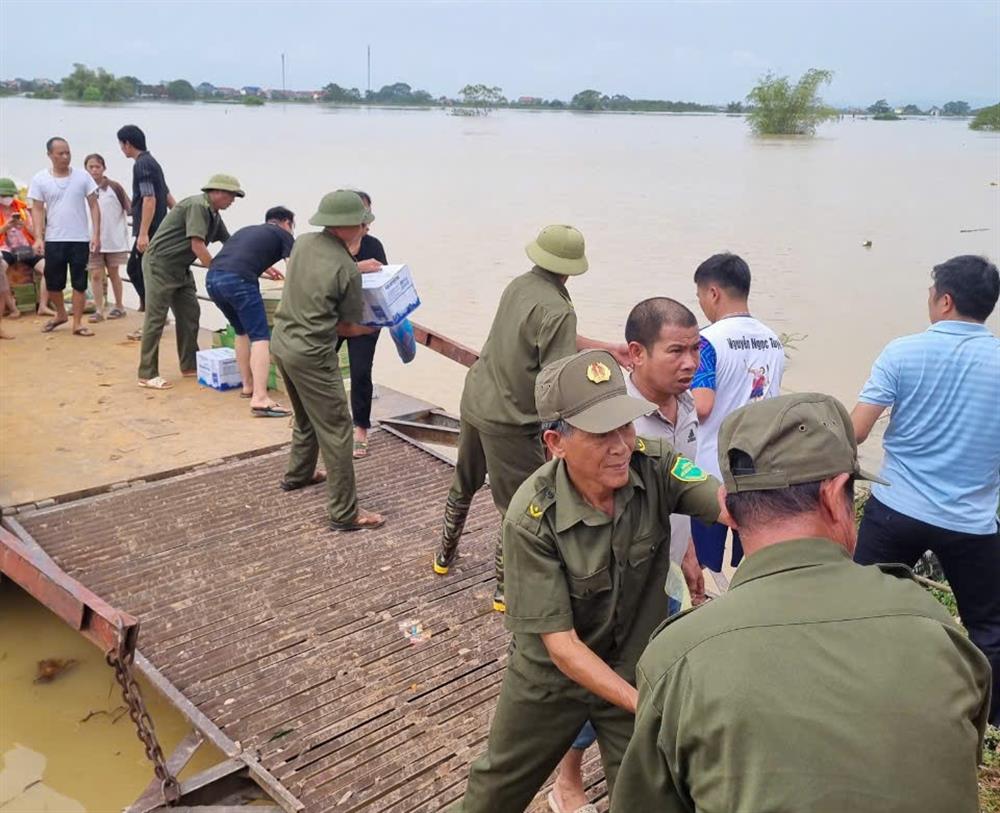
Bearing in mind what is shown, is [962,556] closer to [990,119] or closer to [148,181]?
[148,181]

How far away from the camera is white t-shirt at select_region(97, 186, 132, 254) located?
27.7 ft

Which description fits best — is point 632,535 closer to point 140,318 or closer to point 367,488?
point 367,488

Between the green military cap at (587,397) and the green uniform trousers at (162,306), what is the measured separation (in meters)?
5.36

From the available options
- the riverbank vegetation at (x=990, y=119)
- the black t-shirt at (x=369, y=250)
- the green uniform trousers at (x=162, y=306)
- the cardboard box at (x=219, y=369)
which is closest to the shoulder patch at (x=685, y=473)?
the black t-shirt at (x=369, y=250)

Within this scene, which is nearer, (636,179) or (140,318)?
(140,318)

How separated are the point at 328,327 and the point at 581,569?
2797 mm

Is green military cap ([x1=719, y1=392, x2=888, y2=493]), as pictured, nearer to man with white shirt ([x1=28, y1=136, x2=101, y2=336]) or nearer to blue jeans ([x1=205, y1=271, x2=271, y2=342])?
blue jeans ([x1=205, y1=271, x2=271, y2=342])

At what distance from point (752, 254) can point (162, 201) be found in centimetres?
1258

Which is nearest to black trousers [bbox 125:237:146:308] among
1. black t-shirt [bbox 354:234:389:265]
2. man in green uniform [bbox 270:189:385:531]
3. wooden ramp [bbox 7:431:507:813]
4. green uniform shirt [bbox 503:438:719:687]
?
black t-shirt [bbox 354:234:389:265]

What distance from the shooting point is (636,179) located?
104 ft

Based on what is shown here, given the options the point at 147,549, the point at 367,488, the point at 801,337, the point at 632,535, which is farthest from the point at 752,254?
the point at 632,535

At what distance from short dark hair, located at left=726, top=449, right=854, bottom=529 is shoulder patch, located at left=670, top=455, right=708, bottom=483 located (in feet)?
2.68

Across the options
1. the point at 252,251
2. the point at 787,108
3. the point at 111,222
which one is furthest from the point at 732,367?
the point at 787,108

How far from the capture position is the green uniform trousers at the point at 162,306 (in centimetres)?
680
